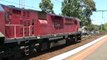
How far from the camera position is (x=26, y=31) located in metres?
19.0

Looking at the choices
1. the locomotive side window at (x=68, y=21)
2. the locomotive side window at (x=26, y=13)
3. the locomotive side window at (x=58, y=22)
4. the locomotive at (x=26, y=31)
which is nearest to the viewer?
the locomotive at (x=26, y=31)

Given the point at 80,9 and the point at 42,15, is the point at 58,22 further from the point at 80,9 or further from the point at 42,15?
the point at 80,9

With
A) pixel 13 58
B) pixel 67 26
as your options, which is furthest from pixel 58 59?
pixel 67 26

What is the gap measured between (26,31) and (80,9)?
5413 centimetres

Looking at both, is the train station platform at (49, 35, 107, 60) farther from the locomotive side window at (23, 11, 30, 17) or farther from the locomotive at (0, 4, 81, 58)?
the locomotive side window at (23, 11, 30, 17)

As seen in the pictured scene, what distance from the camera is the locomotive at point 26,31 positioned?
15789mm

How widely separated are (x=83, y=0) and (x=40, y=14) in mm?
55606

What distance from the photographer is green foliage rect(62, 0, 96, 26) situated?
65875 millimetres

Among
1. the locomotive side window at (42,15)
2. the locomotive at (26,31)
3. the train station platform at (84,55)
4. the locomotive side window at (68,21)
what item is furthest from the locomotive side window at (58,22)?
the train station platform at (84,55)

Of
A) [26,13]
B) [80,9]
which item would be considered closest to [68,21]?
[26,13]

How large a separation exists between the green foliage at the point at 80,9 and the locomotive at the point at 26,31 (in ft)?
122

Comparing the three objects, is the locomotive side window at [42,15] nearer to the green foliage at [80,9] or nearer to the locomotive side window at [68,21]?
the locomotive side window at [68,21]

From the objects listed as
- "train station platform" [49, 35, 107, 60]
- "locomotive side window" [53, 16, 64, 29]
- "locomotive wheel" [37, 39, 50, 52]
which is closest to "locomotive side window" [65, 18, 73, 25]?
"locomotive side window" [53, 16, 64, 29]

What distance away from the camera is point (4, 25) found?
15641 millimetres
